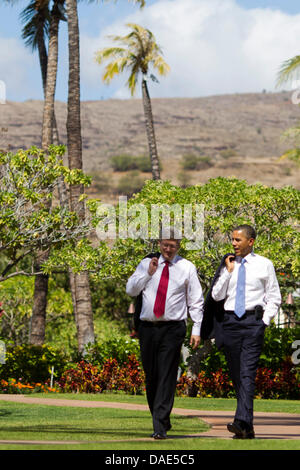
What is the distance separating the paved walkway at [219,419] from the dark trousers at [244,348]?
1.81ft

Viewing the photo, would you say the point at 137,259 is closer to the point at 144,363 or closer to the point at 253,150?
the point at 144,363

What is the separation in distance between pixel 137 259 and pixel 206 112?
137767 millimetres

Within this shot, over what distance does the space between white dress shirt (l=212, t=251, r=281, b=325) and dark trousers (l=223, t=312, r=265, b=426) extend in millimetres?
125

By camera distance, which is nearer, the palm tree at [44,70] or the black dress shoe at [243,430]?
the black dress shoe at [243,430]

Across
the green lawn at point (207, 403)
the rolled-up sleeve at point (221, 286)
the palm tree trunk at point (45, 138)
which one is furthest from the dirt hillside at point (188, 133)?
the rolled-up sleeve at point (221, 286)

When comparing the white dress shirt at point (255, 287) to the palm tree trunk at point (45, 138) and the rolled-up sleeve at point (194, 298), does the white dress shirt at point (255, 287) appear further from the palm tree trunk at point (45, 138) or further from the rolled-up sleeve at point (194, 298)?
the palm tree trunk at point (45, 138)

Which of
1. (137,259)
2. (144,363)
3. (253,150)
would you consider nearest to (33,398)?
(137,259)

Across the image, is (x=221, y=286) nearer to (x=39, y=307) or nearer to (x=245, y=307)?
(x=245, y=307)

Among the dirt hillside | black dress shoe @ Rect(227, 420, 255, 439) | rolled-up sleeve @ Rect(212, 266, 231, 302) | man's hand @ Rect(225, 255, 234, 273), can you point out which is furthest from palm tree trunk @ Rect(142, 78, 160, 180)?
the dirt hillside

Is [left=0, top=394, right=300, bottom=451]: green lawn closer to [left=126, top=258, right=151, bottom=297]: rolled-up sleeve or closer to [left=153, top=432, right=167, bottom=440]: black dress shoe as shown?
[left=153, top=432, right=167, bottom=440]: black dress shoe

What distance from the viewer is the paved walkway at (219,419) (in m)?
8.81

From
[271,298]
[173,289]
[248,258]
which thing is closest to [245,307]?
[271,298]

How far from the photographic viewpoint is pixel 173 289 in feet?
26.6

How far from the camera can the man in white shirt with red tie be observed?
8.08m
